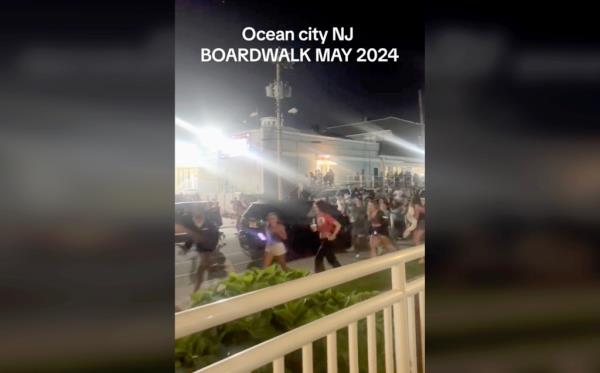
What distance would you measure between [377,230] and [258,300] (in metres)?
2.18

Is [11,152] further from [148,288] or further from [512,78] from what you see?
[512,78]

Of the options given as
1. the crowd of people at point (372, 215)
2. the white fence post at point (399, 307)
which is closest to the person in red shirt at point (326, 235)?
the crowd of people at point (372, 215)

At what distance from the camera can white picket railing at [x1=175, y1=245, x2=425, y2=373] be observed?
2.34ft

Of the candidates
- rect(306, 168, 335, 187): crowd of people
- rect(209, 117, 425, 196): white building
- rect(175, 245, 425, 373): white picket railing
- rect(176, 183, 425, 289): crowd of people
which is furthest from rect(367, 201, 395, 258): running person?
rect(175, 245, 425, 373): white picket railing

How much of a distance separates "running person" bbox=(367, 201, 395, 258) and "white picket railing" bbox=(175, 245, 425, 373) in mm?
1242

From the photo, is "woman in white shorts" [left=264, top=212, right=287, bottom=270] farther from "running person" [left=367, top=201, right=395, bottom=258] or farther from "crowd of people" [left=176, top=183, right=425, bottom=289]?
"running person" [left=367, top=201, right=395, bottom=258]

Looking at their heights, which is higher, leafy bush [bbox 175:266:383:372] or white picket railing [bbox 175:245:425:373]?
white picket railing [bbox 175:245:425:373]

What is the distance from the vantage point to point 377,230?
2887 millimetres

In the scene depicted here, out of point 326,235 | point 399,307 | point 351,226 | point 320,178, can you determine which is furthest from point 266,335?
point 326,235

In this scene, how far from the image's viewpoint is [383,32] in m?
0.48

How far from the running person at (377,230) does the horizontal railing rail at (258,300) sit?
5.08 feet

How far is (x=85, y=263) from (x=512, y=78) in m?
0.41

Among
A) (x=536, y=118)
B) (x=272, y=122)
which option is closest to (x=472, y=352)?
(x=536, y=118)

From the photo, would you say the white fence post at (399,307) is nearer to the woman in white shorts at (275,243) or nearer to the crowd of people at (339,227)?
→ the crowd of people at (339,227)
